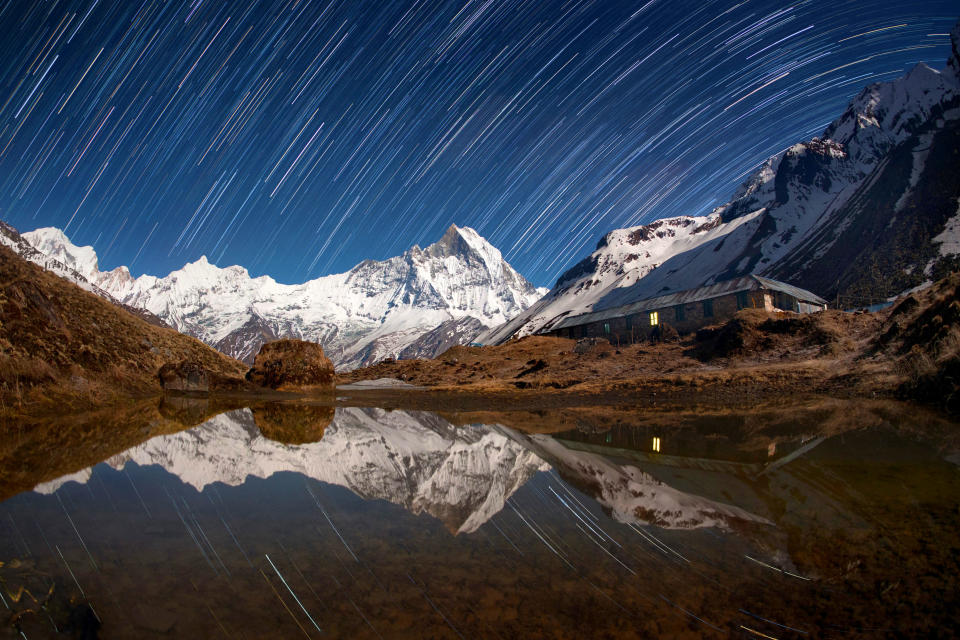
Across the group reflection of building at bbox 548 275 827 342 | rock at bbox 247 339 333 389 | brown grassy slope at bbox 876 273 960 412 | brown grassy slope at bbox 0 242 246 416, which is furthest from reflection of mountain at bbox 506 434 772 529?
reflection of building at bbox 548 275 827 342

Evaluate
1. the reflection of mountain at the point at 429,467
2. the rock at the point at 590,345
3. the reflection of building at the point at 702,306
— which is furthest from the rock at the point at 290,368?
the reflection of building at the point at 702,306

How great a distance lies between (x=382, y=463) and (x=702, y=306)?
172 ft

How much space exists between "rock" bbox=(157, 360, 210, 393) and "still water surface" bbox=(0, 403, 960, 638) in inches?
1068

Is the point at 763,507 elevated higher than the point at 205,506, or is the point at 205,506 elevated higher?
the point at 763,507

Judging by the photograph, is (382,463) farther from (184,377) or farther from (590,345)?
(590,345)

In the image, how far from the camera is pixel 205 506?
21.9ft

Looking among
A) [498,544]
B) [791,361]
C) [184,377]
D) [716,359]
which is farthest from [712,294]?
[184,377]

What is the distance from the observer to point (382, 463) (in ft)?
33.3

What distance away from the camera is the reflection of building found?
50.9 metres

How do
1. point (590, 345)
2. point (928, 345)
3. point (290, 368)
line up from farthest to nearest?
point (590, 345) < point (290, 368) < point (928, 345)

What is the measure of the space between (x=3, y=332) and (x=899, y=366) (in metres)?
39.5

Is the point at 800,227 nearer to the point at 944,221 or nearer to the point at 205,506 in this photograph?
the point at 944,221

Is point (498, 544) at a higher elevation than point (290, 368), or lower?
higher

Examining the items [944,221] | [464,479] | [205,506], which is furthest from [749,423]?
[944,221]
